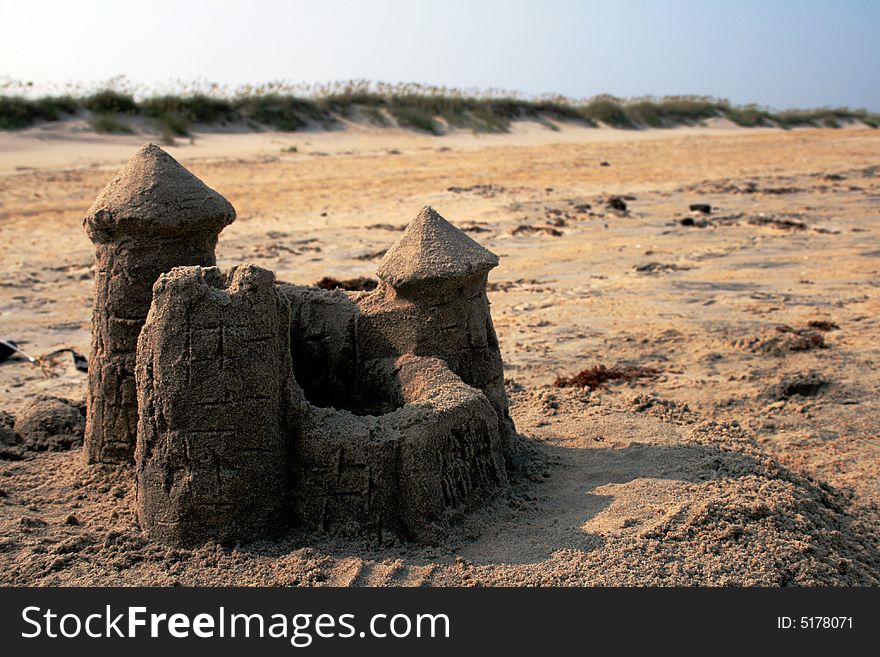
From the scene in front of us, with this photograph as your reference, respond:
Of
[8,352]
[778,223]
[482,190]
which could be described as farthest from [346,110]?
[8,352]

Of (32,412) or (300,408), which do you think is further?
(32,412)

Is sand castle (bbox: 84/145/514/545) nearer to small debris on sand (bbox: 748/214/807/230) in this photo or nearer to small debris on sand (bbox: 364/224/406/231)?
small debris on sand (bbox: 364/224/406/231)

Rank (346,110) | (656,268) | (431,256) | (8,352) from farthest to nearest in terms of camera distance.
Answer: (346,110), (656,268), (8,352), (431,256)

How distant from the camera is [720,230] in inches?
496

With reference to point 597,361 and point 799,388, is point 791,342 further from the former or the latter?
point 597,361

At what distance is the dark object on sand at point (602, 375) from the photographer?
690 cm

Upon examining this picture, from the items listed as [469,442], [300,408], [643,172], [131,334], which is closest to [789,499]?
[469,442]

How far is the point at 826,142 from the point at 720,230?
55.2 ft

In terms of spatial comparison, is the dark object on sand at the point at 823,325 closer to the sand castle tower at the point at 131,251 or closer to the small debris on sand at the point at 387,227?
the sand castle tower at the point at 131,251

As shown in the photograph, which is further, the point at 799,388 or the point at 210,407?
the point at 799,388

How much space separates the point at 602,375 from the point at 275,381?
349 cm

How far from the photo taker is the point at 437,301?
4762 mm

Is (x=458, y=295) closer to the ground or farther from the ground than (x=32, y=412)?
farther from the ground

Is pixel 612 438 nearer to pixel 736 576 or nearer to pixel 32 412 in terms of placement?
pixel 736 576
